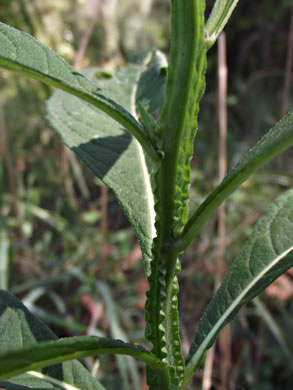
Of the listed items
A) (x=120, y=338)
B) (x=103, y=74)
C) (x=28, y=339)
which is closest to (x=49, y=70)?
(x=28, y=339)

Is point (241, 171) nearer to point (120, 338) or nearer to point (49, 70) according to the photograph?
point (49, 70)

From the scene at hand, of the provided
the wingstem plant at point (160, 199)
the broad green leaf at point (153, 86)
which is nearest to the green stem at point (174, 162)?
the wingstem plant at point (160, 199)

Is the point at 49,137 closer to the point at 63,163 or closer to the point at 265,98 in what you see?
the point at 63,163

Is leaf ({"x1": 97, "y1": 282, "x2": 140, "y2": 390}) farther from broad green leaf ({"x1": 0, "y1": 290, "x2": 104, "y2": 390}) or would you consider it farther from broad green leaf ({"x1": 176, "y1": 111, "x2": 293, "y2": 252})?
broad green leaf ({"x1": 176, "y1": 111, "x2": 293, "y2": 252})

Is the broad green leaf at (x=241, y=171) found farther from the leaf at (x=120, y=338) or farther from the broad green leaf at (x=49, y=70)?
the leaf at (x=120, y=338)

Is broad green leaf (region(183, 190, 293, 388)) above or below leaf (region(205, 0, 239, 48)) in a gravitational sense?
below

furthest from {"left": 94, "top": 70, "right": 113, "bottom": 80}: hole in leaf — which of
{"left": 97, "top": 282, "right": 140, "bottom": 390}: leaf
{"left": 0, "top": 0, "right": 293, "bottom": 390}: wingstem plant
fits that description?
{"left": 97, "top": 282, "right": 140, "bottom": 390}: leaf

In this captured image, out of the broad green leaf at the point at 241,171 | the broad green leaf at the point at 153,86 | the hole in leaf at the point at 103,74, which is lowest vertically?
the broad green leaf at the point at 241,171
